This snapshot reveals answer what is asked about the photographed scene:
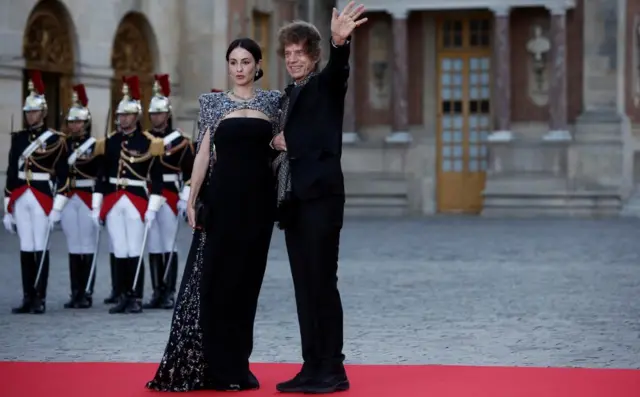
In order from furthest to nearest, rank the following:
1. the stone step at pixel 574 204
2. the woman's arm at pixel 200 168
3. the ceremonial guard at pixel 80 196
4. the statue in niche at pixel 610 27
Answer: the statue in niche at pixel 610 27 < the stone step at pixel 574 204 < the ceremonial guard at pixel 80 196 < the woman's arm at pixel 200 168

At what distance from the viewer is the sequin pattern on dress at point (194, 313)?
759cm

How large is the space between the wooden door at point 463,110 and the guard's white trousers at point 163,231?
61.0 feet

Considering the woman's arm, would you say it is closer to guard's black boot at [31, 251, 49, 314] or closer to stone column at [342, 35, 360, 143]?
guard's black boot at [31, 251, 49, 314]

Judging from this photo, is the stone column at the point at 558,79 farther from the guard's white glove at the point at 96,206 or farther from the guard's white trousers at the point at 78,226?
the guard's white glove at the point at 96,206

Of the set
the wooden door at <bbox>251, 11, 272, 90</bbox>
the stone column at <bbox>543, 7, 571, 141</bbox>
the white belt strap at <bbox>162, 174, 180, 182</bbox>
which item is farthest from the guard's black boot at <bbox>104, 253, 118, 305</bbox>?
the stone column at <bbox>543, 7, 571, 141</bbox>

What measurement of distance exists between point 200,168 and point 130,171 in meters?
4.62

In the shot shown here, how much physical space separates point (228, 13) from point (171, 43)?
1169 mm

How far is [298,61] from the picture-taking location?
7480 millimetres

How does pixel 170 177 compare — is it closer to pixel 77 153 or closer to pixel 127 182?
pixel 127 182

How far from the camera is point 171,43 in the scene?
28078 millimetres

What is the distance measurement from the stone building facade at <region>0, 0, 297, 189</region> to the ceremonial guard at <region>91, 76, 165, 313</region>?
9.84m

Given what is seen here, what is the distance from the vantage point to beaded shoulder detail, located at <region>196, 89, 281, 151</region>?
25.2 ft

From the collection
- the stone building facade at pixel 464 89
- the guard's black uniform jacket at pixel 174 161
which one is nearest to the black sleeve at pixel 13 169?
the guard's black uniform jacket at pixel 174 161

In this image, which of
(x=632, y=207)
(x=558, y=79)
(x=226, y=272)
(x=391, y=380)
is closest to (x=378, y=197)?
(x=558, y=79)
